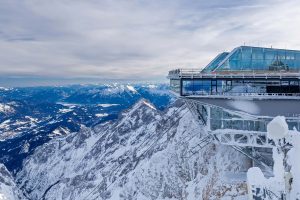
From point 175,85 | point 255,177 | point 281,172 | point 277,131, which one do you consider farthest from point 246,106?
point 281,172

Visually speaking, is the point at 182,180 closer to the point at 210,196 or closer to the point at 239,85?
the point at 210,196

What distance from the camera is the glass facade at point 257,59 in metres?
54.2

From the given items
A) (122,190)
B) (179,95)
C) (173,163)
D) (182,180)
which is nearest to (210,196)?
(179,95)

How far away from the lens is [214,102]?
171 feet

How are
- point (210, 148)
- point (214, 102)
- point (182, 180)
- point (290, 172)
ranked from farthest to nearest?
point (182, 180), point (210, 148), point (214, 102), point (290, 172)

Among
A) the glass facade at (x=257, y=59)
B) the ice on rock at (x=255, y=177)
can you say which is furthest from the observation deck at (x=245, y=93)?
the ice on rock at (x=255, y=177)

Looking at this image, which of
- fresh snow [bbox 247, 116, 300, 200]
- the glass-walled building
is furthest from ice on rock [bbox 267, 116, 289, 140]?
the glass-walled building

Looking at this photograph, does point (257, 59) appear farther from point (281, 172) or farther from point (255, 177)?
point (281, 172)

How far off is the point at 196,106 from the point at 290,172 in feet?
138

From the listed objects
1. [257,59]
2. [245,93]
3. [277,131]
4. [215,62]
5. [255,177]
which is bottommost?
[255,177]

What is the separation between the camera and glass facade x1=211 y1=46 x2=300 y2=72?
5425 cm

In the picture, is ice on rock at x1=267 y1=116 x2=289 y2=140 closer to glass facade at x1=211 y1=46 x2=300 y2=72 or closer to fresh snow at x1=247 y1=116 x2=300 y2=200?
fresh snow at x1=247 y1=116 x2=300 y2=200

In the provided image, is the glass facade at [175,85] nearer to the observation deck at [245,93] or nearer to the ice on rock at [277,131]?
the observation deck at [245,93]

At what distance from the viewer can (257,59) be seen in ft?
179
